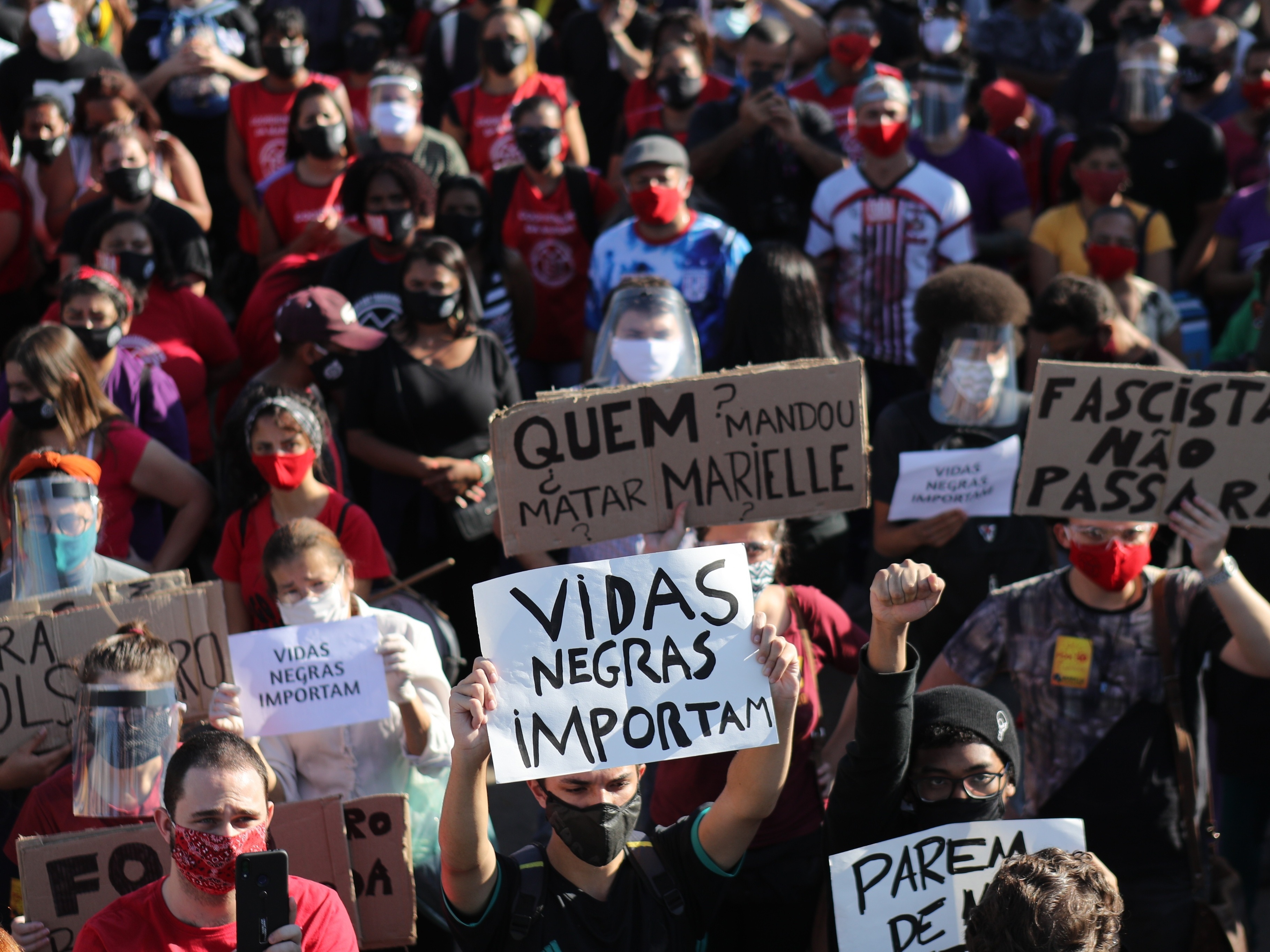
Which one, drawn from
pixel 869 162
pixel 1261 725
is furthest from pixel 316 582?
pixel 869 162

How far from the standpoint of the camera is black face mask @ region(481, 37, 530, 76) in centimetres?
798

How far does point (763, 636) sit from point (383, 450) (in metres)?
3.01

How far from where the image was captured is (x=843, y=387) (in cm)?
391

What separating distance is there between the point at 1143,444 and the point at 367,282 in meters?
3.68

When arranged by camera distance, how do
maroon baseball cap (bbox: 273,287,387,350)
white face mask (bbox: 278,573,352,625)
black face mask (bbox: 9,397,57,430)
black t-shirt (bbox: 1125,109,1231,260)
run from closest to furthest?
white face mask (bbox: 278,573,352,625) < black face mask (bbox: 9,397,57,430) < maroon baseball cap (bbox: 273,287,387,350) < black t-shirt (bbox: 1125,109,1231,260)

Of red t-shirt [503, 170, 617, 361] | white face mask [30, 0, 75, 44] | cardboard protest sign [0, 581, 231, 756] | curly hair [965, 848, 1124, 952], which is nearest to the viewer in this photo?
curly hair [965, 848, 1124, 952]

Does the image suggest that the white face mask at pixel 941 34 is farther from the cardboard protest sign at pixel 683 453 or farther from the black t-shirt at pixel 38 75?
the cardboard protest sign at pixel 683 453

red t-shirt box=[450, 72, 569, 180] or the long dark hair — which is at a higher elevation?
red t-shirt box=[450, 72, 569, 180]

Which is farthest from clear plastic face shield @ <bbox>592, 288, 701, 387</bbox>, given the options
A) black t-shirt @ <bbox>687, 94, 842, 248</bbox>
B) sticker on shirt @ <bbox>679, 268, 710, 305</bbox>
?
black t-shirt @ <bbox>687, 94, 842, 248</bbox>

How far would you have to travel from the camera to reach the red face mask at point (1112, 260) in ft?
21.3

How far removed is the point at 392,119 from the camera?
7410 millimetres

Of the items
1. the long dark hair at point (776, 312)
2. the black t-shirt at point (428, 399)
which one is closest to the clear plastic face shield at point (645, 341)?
the long dark hair at point (776, 312)

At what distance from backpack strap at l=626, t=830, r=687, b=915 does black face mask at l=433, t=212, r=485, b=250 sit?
404 centimetres

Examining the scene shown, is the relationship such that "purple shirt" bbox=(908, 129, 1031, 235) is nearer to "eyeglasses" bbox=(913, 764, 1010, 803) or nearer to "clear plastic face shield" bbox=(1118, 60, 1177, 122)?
"clear plastic face shield" bbox=(1118, 60, 1177, 122)
